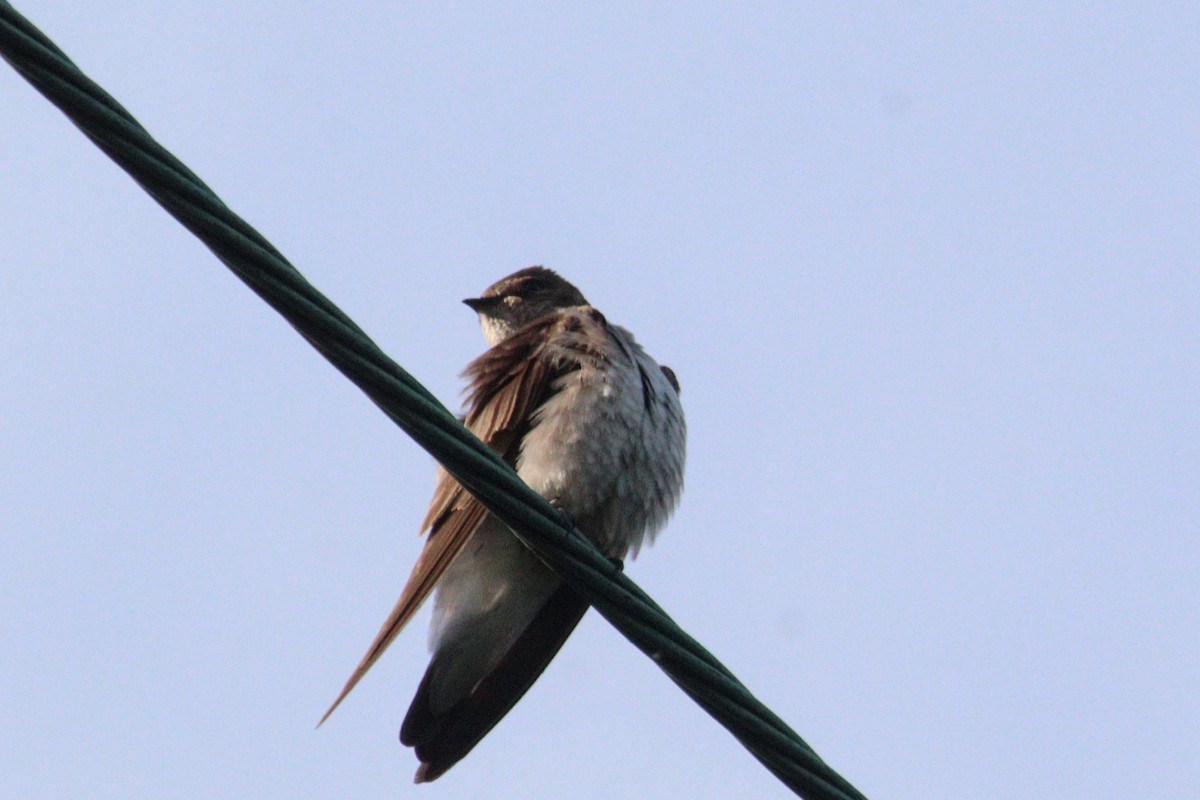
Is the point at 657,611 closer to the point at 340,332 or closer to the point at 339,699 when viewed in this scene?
the point at 340,332

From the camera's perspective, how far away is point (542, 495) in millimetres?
5508

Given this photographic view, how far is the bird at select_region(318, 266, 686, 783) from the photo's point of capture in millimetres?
5523

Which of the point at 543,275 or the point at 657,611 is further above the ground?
the point at 543,275

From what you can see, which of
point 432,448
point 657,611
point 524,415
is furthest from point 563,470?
point 432,448

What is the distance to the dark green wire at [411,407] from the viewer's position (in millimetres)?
2811

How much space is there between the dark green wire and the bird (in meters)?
1.67

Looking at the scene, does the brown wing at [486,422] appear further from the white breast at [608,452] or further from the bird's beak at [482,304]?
the bird's beak at [482,304]

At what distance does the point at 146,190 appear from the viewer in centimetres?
293

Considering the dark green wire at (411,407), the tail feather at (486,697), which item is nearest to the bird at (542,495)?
the tail feather at (486,697)

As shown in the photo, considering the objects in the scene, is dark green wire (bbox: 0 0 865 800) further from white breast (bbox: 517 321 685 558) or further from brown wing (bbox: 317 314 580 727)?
white breast (bbox: 517 321 685 558)

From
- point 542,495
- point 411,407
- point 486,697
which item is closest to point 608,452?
point 542,495

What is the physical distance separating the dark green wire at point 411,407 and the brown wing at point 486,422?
1.37 m

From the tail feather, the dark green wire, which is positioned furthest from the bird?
the dark green wire

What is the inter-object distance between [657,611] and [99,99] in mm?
1674
